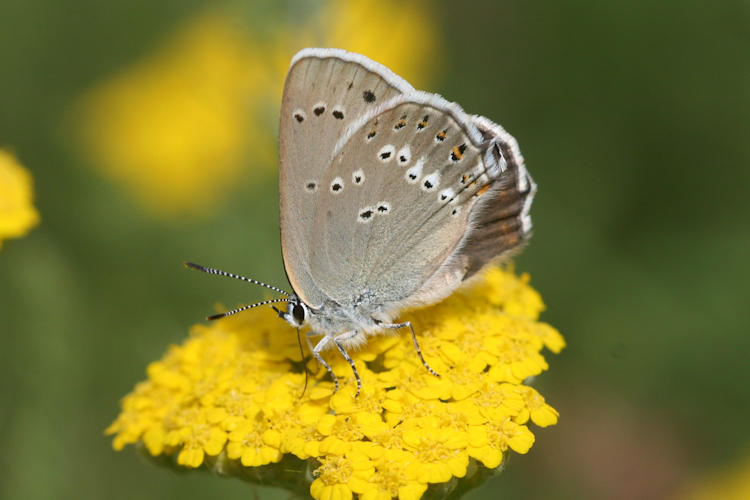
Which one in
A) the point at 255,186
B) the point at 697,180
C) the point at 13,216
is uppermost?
the point at 255,186

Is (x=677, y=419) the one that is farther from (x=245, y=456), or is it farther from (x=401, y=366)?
(x=245, y=456)

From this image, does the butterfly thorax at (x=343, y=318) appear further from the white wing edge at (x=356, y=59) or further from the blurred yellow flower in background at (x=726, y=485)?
the blurred yellow flower in background at (x=726, y=485)

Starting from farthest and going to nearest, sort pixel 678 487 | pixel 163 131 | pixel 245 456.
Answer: pixel 163 131
pixel 678 487
pixel 245 456

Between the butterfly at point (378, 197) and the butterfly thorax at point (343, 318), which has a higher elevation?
the butterfly at point (378, 197)

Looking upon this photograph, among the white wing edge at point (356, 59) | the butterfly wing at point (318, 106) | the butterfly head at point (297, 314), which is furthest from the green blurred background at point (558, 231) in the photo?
the white wing edge at point (356, 59)

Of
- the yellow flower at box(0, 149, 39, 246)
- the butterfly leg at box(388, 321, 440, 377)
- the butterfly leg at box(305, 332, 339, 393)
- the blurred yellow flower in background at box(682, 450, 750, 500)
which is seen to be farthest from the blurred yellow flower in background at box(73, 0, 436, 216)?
the blurred yellow flower in background at box(682, 450, 750, 500)

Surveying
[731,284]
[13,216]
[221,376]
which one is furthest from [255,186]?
[731,284]

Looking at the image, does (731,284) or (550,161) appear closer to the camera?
(731,284)
